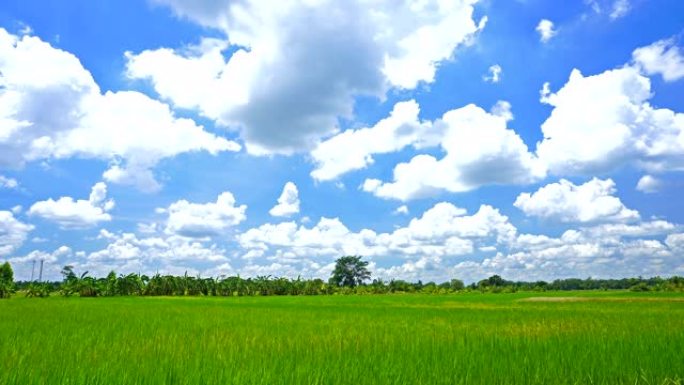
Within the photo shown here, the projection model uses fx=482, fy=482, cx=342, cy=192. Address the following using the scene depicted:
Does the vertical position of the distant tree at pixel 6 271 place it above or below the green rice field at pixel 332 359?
above

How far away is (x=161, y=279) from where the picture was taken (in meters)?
48.4

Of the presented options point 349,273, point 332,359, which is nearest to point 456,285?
point 349,273

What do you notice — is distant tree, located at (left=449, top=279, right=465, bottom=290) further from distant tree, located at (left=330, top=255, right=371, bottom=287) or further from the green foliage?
the green foliage

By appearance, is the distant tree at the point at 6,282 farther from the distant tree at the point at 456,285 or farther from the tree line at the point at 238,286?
the distant tree at the point at 456,285

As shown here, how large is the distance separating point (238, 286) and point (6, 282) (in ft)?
72.7

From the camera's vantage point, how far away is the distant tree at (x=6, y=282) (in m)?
37.7

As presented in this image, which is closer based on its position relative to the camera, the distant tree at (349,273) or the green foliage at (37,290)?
the green foliage at (37,290)

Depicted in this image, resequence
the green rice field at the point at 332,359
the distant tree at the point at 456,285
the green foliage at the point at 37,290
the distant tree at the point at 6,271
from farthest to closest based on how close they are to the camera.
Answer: the distant tree at the point at 456,285
the distant tree at the point at 6,271
the green foliage at the point at 37,290
the green rice field at the point at 332,359

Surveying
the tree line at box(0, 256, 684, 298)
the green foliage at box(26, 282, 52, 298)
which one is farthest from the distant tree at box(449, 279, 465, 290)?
the green foliage at box(26, 282, 52, 298)

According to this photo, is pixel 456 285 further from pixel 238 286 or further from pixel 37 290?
pixel 37 290

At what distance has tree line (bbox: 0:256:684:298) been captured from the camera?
139 ft

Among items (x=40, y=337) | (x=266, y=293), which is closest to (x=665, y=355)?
(x=40, y=337)

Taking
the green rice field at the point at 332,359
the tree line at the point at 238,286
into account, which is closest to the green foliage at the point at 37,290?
the tree line at the point at 238,286

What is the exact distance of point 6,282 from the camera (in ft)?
129
